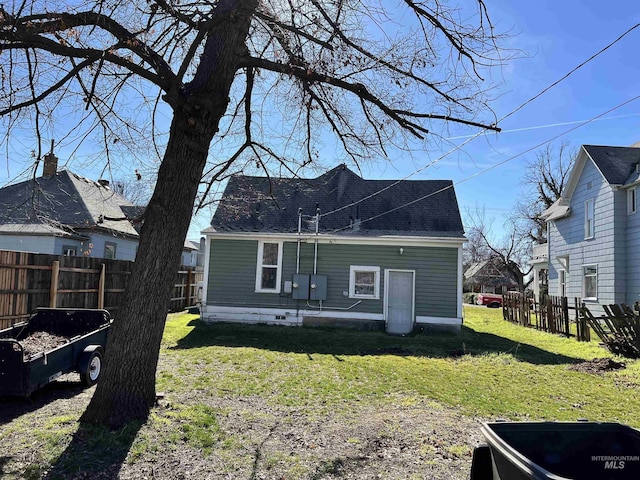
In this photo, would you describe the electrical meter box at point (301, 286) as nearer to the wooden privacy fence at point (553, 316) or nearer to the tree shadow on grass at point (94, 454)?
the wooden privacy fence at point (553, 316)

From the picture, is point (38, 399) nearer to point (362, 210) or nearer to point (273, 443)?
point (273, 443)

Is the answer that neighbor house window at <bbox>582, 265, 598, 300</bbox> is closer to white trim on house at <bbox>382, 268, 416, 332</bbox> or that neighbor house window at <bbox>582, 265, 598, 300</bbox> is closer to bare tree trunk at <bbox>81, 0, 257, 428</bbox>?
white trim on house at <bbox>382, 268, 416, 332</bbox>

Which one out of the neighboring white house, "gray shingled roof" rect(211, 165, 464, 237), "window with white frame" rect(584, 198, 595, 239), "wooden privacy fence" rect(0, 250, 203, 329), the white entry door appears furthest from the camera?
the neighboring white house

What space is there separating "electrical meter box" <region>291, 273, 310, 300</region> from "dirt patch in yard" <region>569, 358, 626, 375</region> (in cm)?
779

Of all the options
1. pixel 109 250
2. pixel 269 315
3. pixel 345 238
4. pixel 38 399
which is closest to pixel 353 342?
pixel 269 315

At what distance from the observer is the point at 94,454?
12.4 ft

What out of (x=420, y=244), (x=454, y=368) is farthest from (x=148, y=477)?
(x=420, y=244)

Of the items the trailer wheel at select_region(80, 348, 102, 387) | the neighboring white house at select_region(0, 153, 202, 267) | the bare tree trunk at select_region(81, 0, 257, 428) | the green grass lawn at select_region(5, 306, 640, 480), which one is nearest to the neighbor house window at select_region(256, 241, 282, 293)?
the green grass lawn at select_region(5, 306, 640, 480)

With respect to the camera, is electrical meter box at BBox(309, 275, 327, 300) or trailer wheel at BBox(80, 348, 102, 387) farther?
electrical meter box at BBox(309, 275, 327, 300)

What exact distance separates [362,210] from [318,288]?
11.4ft

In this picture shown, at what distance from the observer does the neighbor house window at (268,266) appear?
14.8m

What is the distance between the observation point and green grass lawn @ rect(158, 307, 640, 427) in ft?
20.6

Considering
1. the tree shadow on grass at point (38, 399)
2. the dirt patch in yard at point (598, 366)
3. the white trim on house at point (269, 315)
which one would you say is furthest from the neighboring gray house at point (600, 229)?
the tree shadow on grass at point (38, 399)

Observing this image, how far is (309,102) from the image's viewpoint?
6336 millimetres
